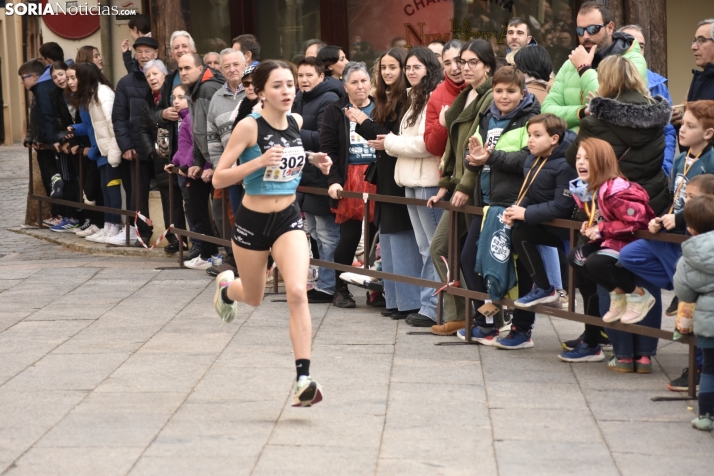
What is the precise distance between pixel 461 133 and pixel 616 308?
5.98 feet

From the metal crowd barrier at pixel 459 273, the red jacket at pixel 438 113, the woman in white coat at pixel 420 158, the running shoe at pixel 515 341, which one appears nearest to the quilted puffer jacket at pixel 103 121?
the metal crowd barrier at pixel 459 273

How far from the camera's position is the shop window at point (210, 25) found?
1498cm

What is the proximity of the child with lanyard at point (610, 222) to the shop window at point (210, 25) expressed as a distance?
29.8ft

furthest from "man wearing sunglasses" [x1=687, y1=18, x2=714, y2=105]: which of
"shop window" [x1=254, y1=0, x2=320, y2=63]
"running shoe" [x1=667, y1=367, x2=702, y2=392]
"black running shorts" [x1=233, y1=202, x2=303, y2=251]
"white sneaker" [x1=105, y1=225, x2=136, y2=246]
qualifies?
"shop window" [x1=254, y1=0, x2=320, y2=63]

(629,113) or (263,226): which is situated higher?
(629,113)

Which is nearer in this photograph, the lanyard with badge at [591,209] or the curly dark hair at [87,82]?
the lanyard with badge at [591,209]

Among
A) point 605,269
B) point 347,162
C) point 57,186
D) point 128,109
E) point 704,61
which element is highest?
point 704,61

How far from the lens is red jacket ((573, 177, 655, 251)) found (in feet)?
21.5

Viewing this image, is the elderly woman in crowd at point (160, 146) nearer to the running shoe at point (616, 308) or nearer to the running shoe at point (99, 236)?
the running shoe at point (99, 236)

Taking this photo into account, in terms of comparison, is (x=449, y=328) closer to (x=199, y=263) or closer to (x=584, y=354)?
(x=584, y=354)

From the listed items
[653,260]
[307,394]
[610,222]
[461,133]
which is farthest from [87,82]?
[653,260]

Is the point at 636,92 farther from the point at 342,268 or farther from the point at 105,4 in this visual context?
the point at 105,4

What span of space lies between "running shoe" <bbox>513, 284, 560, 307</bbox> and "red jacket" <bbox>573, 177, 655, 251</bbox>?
0.72 m

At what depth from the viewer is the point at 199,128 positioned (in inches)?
417
